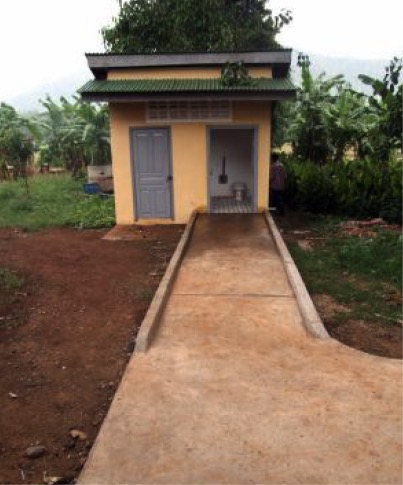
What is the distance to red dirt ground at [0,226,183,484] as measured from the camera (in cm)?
400

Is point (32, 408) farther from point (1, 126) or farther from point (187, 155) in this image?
point (1, 126)

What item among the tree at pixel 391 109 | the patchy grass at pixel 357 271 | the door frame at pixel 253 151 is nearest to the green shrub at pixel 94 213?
the door frame at pixel 253 151

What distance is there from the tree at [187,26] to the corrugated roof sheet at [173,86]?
Result: 6.88 meters

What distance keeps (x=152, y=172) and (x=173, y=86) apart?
2.43 meters

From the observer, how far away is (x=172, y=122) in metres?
12.3

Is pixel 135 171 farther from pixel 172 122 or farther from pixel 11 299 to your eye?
pixel 11 299

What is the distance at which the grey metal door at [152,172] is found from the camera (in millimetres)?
12438

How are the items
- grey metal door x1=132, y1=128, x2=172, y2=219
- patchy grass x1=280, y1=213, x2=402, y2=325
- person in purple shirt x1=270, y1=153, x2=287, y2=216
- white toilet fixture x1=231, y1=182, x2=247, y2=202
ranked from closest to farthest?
patchy grass x1=280, y1=213, x2=402, y2=325
grey metal door x1=132, y1=128, x2=172, y2=219
person in purple shirt x1=270, y1=153, x2=287, y2=216
white toilet fixture x1=231, y1=182, x2=247, y2=202

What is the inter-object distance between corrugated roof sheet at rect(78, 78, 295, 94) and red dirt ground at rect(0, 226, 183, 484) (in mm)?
3842

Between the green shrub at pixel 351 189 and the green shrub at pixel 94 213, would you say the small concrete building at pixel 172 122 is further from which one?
the green shrub at pixel 351 189

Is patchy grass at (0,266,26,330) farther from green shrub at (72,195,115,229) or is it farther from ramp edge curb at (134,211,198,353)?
green shrub at (72,195,115,229)

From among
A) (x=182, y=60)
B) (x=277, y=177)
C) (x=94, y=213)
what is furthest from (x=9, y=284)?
(x=277, y=177)

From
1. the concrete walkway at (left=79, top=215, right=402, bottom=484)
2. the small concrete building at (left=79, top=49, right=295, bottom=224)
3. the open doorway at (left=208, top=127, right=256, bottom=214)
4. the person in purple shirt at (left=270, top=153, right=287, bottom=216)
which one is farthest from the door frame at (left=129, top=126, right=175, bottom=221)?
the concrete walkway at (left=79, top=215, right=402, bottom=484)

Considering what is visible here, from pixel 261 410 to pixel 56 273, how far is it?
5.75 m
